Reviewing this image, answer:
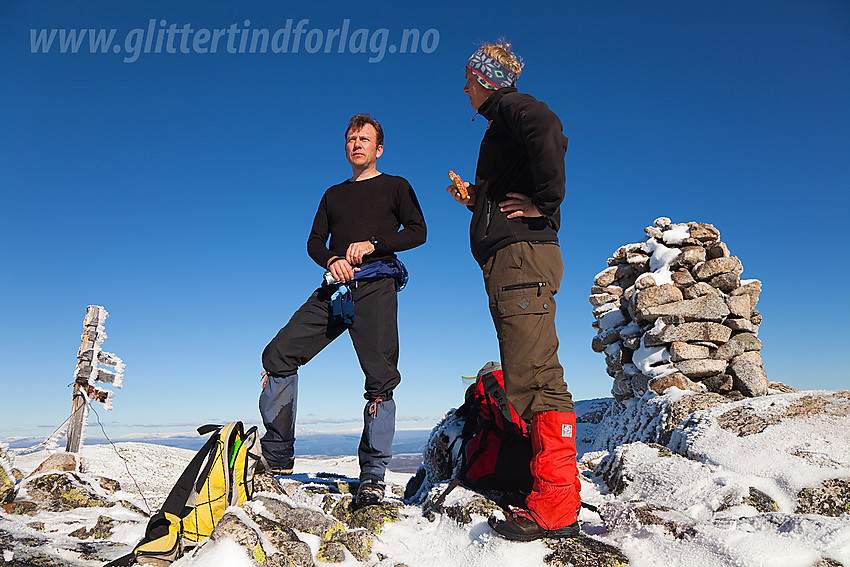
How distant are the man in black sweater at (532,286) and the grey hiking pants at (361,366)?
1.12 metres

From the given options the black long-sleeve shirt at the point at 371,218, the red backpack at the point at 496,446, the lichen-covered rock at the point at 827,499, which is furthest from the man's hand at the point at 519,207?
the lichen-covered rock at the point at 827,499

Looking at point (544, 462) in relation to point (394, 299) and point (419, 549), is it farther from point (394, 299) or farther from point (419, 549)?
point (394, 299)

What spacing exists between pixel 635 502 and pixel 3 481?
16.3ft

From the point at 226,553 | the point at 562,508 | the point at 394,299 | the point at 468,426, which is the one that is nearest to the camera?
the point at 226,553

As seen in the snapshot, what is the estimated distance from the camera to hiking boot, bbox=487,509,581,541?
3.04 metres

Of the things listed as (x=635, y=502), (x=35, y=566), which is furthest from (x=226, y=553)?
(x=635, y=502)

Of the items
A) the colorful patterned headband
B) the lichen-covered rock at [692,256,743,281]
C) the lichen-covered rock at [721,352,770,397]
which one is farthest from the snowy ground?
the colorful patterned headband

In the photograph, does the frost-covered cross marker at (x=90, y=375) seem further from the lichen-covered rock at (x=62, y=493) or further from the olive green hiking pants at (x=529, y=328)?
the olive green hiking pants at (x=529, y=328)

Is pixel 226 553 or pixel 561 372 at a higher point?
pixel 561 372

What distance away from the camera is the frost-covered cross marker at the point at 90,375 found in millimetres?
6438

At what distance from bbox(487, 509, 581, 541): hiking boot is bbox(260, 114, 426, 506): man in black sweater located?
48.1 inches

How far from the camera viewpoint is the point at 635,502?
12.6 ft

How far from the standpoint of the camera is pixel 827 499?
11.8ft

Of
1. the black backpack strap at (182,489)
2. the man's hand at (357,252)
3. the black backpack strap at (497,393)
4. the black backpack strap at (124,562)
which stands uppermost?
the man's hand at (357,252)
